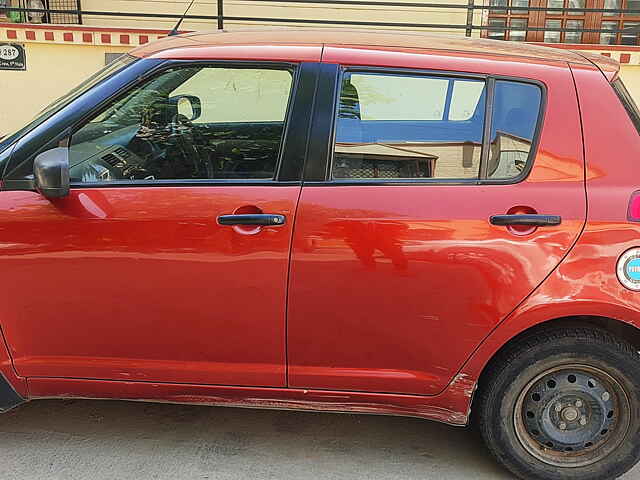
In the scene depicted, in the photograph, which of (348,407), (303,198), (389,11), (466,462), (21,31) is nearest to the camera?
(303,198)

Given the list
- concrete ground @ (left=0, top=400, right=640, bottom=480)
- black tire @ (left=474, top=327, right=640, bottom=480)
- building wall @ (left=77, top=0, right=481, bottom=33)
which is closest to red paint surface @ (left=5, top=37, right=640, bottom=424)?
black tire @ (left=474, top=327, right=640, bottom=480)

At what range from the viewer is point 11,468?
2.73 m

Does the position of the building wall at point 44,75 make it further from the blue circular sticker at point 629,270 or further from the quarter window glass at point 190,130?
the blue circular sticker at point 629,270

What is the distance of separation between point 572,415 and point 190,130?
6.73 feet

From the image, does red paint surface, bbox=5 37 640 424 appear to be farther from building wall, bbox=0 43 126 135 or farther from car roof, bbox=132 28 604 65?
building wall, bbox=0 43 126 135

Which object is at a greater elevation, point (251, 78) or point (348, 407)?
point (251, 78)

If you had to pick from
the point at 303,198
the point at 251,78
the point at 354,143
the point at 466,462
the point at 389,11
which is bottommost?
the point at 466,462

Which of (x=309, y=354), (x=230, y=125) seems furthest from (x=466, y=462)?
(x=230, y=125)

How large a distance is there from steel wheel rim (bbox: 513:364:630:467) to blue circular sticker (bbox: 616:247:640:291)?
39cm

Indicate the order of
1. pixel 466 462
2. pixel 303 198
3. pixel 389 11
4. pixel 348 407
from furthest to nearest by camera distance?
1. pixel 389 11
2. pixel 466 462
3. pixel 348 407
4. pixel 303 198

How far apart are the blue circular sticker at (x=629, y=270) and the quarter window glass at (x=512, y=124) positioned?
540 mm

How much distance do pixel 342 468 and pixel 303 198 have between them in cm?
125

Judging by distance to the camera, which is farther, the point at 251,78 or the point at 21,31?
the point at 21,31

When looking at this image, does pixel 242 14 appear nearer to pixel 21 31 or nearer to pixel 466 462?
pixel 21 31
